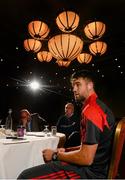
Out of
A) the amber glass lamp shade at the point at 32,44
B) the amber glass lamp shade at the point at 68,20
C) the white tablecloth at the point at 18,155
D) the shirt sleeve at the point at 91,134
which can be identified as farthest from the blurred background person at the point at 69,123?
the shirt sleeve at the point at 91,134

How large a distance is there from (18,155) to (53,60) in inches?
415

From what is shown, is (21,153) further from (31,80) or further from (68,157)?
(31,80)

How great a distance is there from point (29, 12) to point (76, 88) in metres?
4.58

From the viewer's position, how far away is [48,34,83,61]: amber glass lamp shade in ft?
16.1

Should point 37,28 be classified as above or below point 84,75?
above

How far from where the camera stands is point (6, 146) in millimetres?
2520

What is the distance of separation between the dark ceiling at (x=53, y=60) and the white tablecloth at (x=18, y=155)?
2.98m

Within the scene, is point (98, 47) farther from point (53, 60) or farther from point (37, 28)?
point (53, 60)

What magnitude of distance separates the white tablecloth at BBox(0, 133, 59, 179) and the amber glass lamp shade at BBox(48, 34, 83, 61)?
2.27 meters

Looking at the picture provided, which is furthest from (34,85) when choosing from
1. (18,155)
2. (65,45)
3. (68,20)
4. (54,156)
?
(54,156)

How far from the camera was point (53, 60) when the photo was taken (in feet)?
42.7

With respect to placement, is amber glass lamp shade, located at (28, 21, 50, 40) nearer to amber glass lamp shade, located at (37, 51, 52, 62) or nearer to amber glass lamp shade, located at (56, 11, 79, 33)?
amber glass lamp shade, located at (56, 11, 79, 33)

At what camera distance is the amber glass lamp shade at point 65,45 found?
489cm

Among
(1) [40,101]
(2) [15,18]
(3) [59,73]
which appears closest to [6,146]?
(2) [15,18]
